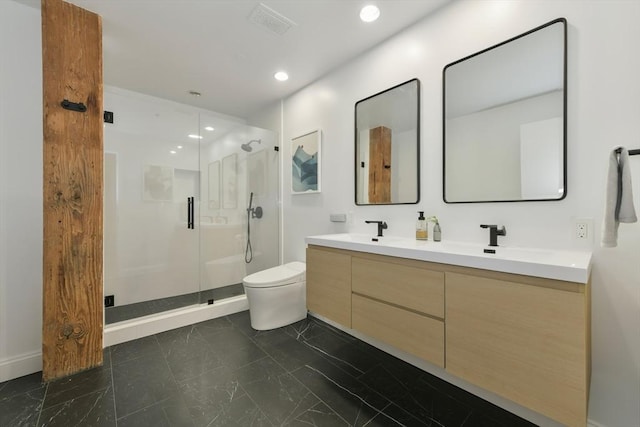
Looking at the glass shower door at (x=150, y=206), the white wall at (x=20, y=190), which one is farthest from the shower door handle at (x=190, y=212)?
the white wall at (x=20, y=190)

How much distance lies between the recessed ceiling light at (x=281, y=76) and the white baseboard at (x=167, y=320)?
231 centimetres

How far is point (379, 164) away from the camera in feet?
7.06

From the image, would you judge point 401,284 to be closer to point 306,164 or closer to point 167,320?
point 306,164

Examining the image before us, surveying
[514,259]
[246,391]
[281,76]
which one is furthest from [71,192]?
[514,259]

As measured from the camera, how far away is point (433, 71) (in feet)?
5.84

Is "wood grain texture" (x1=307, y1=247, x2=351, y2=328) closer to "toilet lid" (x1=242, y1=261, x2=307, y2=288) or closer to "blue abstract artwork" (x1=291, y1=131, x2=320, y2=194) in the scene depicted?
"toilet lid" (x1=242, y1=261, x2=307, y2=288)

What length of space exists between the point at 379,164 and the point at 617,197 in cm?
137

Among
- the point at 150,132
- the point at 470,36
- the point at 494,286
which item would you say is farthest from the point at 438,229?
the point at 150,132

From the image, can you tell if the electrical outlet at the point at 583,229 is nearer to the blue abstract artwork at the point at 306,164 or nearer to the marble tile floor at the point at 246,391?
the marble tile floor at the point at 246,391

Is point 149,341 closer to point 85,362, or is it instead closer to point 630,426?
point 85,362

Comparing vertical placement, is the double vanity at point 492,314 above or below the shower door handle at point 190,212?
below

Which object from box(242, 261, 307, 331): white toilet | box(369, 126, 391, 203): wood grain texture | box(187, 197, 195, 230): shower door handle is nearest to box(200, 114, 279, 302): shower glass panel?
box(187, 197, 195, 230): shower door handle

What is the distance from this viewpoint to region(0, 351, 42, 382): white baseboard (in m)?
1.67

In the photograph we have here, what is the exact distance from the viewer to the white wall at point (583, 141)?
114 cm
